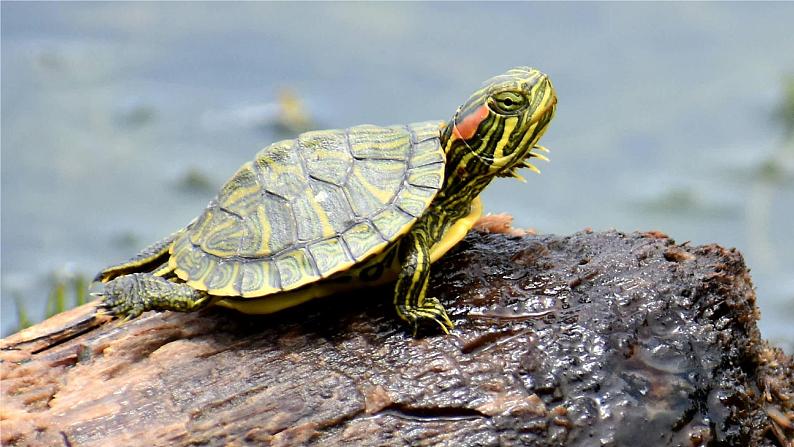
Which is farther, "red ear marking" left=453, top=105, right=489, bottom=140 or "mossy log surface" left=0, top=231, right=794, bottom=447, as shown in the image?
"red ear marking" left=453, top=105, right=489, bottom=140

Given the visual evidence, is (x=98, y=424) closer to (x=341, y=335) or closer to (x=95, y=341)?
(x=95, y=341)

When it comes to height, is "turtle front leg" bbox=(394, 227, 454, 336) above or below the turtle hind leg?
below

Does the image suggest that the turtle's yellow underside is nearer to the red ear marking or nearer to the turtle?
the turtle

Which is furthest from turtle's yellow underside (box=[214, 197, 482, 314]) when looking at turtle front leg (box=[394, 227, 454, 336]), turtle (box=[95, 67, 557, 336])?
turtle front leg (box=[394, 227, 454, 336])

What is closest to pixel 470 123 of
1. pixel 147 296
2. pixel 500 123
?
pixel 500 123

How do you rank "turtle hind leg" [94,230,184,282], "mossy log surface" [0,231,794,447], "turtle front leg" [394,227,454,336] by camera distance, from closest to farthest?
"mossy log surface" [0,231,794,447], "turtle front leg" [394,227,454,336], "turtle hind leg" [94,230,184,282]

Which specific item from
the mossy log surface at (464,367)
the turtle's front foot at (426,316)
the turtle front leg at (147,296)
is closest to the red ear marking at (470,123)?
the mossy log surface at (464,367)

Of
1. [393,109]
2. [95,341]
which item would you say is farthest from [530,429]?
[393,109]

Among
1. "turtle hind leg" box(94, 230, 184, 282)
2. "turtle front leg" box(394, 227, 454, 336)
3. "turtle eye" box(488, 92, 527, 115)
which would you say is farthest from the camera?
"turtle hind leg" box(94, 230, 184, 282)
